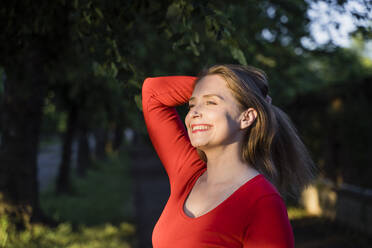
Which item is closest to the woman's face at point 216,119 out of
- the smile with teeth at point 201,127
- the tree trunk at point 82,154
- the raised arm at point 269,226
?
the smile with teeth at point 201,127

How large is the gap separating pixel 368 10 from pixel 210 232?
344cm

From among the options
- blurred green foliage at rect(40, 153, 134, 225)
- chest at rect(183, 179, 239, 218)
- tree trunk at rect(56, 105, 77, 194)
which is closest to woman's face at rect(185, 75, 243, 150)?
chest at rect(183, 179, 239, 218)

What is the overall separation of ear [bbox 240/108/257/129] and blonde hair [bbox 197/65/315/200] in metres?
0.02

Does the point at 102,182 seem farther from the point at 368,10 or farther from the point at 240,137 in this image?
the point at 240,137

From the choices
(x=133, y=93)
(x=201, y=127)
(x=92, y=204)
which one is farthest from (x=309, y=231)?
(x=201, y=127)

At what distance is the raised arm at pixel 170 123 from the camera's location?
2.34 metres

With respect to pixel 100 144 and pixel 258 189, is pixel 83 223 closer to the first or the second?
pixel 258 189

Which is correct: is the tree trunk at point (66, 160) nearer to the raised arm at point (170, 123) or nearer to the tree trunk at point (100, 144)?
the raised arm at point (170, 123)

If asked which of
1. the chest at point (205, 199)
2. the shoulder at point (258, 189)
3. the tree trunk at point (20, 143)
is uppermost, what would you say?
the shoulder at point (258, 189)

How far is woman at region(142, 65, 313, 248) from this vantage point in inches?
68.8

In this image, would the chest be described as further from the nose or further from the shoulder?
the nose

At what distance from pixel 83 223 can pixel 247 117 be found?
6690 millimetres

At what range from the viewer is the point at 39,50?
6.29 meters

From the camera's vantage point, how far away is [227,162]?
81.1 inches
